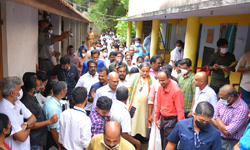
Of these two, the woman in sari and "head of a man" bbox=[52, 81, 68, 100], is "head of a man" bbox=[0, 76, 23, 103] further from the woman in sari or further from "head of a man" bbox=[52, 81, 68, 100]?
the woman in sari

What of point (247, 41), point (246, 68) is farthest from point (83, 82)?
point (247, 41)

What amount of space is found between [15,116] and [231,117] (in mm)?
3183

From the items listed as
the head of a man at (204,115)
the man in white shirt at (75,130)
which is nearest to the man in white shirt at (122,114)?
the man in white shirt at (75,130)

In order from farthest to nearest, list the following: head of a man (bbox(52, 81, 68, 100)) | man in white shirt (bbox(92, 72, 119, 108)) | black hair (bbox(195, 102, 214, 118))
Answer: man in white shirt (bbox(92, 72, 119, 108)) < head of a man (bbox(52, 81, 68, 100)) < black hair (bbox(195, 102, 214, 118))

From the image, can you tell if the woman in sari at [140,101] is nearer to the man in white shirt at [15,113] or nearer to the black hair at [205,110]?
the black hair at [205,110]

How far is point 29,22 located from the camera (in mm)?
5484

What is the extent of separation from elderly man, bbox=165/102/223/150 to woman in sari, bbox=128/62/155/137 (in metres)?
1.75

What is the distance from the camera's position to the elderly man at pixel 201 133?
103 inches

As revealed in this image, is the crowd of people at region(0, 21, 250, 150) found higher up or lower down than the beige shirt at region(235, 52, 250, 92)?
lower down

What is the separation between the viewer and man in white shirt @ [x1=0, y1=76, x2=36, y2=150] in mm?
2775

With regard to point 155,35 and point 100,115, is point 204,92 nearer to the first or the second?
point 100,115

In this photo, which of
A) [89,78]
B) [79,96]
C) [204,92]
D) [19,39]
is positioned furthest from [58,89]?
[204,92]

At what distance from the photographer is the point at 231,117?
11.1 ft

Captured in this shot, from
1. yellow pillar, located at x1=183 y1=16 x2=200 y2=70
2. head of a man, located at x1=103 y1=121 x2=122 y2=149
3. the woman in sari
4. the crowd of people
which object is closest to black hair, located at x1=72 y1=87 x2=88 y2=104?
the crowd of people
